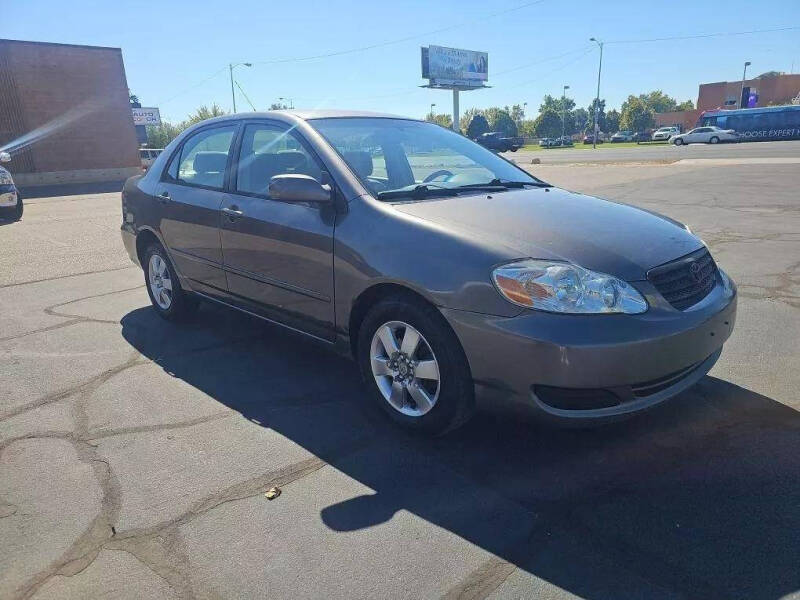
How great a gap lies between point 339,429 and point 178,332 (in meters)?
2.34

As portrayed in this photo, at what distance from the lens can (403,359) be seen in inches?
121

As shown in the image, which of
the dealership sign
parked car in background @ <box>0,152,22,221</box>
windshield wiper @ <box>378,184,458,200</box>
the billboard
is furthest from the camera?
the billboard

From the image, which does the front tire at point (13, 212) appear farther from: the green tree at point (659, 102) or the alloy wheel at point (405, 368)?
the green tree at point (659, 102)

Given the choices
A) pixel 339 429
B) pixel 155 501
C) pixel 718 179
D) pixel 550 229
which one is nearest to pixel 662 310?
pixel 550 229

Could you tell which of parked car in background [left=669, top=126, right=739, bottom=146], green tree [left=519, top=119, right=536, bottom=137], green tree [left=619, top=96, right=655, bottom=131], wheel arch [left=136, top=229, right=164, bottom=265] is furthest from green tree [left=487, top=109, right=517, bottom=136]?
wheel arch [left=136, top=229, right=164, bottom=265]

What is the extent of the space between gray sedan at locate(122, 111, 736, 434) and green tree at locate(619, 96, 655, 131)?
99.7 metres

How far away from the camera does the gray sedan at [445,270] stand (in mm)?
2619

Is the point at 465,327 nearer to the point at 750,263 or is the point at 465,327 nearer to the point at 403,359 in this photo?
the point at 403,359

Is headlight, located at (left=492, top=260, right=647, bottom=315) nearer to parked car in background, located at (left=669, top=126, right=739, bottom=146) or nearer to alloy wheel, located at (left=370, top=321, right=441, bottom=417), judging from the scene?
alloy wheel, located at (left=370, top=321, right=441, bottom=417)

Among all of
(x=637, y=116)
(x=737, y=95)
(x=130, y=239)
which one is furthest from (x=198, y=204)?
(x=637, y=116)

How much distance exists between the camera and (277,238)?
367cm

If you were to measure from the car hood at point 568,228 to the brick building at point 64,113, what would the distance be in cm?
2814

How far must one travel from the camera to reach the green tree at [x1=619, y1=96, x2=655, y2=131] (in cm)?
9231

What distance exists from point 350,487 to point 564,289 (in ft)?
4.37
